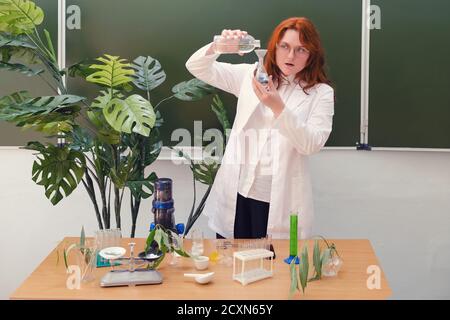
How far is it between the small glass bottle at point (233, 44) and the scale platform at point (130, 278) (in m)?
1.07

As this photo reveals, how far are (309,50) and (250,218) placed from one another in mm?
836

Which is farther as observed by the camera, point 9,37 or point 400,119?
point 400,119

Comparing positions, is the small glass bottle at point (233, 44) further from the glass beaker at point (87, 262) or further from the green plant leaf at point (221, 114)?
the glass beaker at point (87, 262)

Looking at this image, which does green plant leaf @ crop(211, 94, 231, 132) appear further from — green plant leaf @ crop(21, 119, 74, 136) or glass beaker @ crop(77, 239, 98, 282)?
glass beaker @ crop(77, 239, 98, 282)

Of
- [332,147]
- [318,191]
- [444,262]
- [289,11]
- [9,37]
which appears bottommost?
[444,262]

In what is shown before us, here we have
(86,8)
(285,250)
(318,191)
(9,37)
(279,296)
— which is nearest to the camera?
(279,296)

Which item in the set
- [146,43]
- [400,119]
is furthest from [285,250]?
[146,43]

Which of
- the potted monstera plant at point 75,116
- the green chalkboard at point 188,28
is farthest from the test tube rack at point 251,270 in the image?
the green chalkboard at point 188,28

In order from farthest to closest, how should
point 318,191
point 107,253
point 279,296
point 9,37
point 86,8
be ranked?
point 318,191 → point 86,8 → point 9,37 → point 107,253 → point 279,296

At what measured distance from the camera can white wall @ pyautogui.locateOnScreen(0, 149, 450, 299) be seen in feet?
9.82

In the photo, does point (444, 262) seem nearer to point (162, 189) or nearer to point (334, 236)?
point (334, 236)

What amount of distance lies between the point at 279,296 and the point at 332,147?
5.18ft

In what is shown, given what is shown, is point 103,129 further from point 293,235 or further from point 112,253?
point 293,235

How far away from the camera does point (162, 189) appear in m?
1.82
